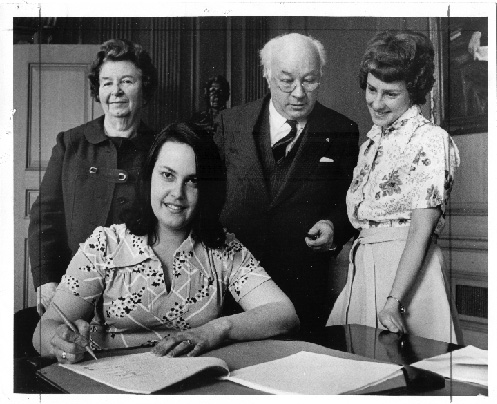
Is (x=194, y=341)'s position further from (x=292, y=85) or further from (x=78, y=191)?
(x=292, y=85)

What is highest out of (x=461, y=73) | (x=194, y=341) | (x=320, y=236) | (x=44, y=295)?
(x=461, y=73)

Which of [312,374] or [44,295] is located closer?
[312,374]

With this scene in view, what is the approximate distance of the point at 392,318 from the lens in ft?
6.14

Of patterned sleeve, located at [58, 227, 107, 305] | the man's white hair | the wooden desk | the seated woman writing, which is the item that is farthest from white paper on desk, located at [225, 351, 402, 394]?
the man's white hair

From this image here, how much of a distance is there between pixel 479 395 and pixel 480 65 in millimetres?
1036

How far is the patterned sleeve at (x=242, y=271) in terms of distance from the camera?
73.7 inches

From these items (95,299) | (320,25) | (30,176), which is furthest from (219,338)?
(320,25)

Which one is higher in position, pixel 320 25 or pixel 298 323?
pixel 320 25

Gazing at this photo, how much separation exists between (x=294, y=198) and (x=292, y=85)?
36cm

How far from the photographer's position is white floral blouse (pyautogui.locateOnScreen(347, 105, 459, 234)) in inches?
74.1

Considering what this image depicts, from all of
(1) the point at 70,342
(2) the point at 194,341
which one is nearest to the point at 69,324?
(1) the point at 70,342

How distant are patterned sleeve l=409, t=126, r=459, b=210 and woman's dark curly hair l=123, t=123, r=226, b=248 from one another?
0.60 metres
